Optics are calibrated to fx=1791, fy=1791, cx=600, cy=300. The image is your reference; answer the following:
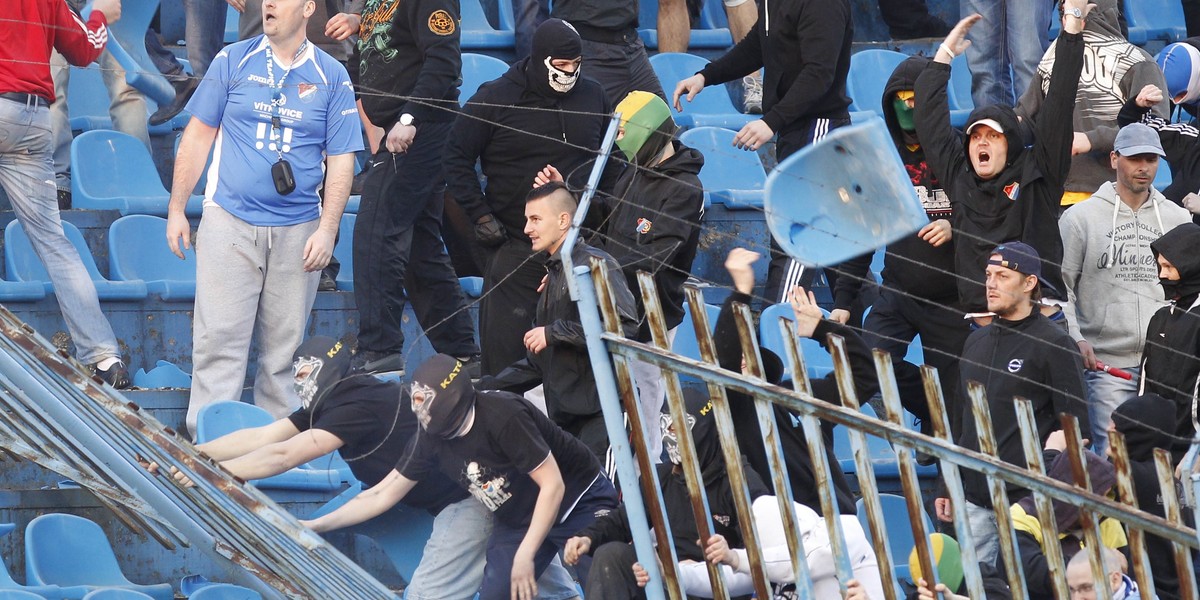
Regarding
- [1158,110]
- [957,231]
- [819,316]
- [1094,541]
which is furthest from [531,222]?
[1158,110]

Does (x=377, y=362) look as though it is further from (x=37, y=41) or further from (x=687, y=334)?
(x=37, y=41)

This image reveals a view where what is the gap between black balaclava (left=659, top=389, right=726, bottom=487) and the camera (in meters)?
5.46

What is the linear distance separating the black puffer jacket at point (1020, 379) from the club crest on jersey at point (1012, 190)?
0.68 m

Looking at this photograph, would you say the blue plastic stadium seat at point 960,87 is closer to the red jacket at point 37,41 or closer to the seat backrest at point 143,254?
the seat backrest at point 143,254

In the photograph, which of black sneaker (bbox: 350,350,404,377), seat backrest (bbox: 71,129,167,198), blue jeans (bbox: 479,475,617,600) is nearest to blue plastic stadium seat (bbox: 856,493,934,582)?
blue jeans (bbox: 479,475,617,600)

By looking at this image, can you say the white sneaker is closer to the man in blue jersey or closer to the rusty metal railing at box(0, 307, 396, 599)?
the man in blue jersey

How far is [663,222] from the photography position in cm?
627

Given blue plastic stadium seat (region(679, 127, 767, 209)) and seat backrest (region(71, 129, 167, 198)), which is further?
blue plastic stadium seat (region(679, 127, 767, 209))

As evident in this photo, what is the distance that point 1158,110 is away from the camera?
25.2ft

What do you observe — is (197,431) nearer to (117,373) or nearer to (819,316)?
(117,373)

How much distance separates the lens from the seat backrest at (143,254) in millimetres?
7262

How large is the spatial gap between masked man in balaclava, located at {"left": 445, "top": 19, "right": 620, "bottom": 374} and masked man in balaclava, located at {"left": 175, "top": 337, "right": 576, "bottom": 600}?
1603 mm

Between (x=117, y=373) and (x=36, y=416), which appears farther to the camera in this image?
(x=117, y=373)

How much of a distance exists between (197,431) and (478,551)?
3.88ft
